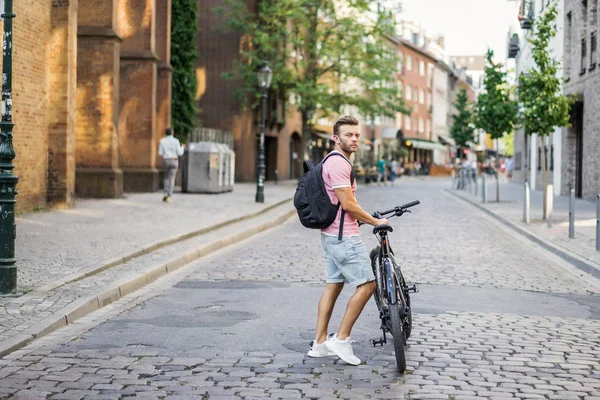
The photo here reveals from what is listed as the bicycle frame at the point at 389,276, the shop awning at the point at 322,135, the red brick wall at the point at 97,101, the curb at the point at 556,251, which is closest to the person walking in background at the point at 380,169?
the shop awning at the point at 322,135

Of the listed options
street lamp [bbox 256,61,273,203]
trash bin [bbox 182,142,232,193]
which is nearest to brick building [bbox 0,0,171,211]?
trash bin [bbox 182,142,232,193]

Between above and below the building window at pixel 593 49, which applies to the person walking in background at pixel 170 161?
below

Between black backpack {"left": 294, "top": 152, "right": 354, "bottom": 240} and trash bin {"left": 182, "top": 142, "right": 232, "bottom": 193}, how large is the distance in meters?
23.5

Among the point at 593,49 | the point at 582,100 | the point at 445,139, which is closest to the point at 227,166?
the point at 582,100

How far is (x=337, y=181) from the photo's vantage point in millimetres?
5961

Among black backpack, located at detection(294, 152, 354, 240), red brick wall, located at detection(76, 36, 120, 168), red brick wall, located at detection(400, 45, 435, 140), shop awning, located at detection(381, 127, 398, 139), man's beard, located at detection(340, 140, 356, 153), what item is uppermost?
red brick wall, located at detection(400, 45, 435, 140)

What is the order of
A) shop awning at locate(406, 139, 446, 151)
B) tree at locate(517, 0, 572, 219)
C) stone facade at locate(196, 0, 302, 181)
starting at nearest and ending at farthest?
tree at locate(517, 0, 572, 219) → stone facade at locate(196, 0, 302, 181) → shop awning at locate(406, 139, 446, 151)

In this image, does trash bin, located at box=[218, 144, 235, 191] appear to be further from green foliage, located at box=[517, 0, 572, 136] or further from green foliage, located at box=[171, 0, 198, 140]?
green foliage, located at box=[517, 0, 572, 136]

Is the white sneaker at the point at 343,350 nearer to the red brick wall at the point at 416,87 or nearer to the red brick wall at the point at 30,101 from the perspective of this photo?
the red brick wall at the point at 30,101

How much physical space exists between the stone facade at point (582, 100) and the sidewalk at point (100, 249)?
11.2m

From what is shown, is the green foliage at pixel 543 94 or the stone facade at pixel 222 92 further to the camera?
the stone facade at pixel 222 92

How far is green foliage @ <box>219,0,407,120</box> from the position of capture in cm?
3888

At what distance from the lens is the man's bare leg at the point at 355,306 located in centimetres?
612

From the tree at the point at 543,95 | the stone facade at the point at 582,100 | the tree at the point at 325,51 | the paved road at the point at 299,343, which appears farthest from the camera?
the tree at the point at 325,51
